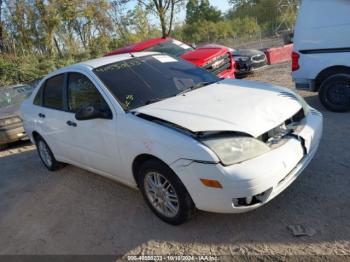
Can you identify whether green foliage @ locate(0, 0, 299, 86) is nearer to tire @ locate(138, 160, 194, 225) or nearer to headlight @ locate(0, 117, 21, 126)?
headlight @ locate(0, 117, 21, 126)

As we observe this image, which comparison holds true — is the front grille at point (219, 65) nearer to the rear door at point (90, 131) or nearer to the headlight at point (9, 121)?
the rear door at point (90, 131)

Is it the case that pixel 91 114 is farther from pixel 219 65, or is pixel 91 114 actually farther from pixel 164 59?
pixel 219 65

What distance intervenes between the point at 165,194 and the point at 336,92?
4.09 meters

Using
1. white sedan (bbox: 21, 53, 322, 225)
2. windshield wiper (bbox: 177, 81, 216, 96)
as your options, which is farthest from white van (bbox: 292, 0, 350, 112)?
windshield wiper (bbox: 177, 81, 216, 96)

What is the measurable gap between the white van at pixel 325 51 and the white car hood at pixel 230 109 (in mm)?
2400

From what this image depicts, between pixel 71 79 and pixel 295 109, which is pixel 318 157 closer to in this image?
pixel 295 109

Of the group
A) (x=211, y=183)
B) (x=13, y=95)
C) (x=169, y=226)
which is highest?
(x=13, y=95)

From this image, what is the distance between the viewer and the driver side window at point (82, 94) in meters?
4.05

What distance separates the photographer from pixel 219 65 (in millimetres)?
8141

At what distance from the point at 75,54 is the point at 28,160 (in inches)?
680

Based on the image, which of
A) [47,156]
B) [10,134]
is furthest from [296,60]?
[10,134]

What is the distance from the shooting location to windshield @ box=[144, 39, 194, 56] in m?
9.58

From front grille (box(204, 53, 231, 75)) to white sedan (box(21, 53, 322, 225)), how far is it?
320 cm

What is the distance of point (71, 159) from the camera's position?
4910mm
